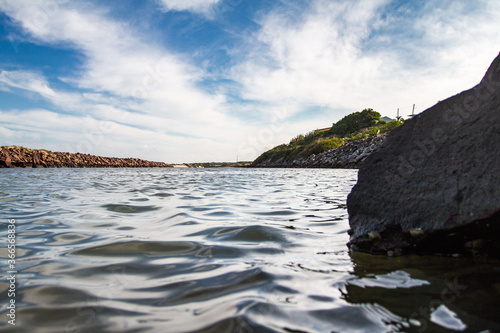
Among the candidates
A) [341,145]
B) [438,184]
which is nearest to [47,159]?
[341,145]

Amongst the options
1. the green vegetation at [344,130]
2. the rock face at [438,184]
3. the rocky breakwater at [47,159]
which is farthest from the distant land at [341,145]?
the rocky breakwater at [47,159]

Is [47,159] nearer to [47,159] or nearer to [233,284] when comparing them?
[47,159]

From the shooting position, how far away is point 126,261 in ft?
7.18

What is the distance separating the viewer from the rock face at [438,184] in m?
1.94

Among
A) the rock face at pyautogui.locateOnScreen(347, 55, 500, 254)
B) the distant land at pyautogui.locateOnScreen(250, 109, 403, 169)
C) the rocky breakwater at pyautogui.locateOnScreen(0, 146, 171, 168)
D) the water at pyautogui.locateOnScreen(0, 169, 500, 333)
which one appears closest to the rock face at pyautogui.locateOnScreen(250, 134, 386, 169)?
the distant land at pyautogui.locateOnScreen(250, 109, 403, 169)

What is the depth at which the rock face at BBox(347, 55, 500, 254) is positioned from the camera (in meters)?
1.94

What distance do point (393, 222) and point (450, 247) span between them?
42 cm

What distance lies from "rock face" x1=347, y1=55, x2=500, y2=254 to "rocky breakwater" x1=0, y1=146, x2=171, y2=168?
1316 inches

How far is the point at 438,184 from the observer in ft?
7.29

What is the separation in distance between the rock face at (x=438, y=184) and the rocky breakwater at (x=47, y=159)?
3344 centimetres

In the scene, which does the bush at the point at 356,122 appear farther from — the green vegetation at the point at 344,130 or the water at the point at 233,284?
the water at the point at 233,284

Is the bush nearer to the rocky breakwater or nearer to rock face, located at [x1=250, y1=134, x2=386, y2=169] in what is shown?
rock face, located at [x1=250, y1=134, x2=386, y2=169]

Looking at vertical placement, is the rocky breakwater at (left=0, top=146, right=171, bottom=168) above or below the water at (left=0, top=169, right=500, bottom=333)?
above

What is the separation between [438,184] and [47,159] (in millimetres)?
38298
